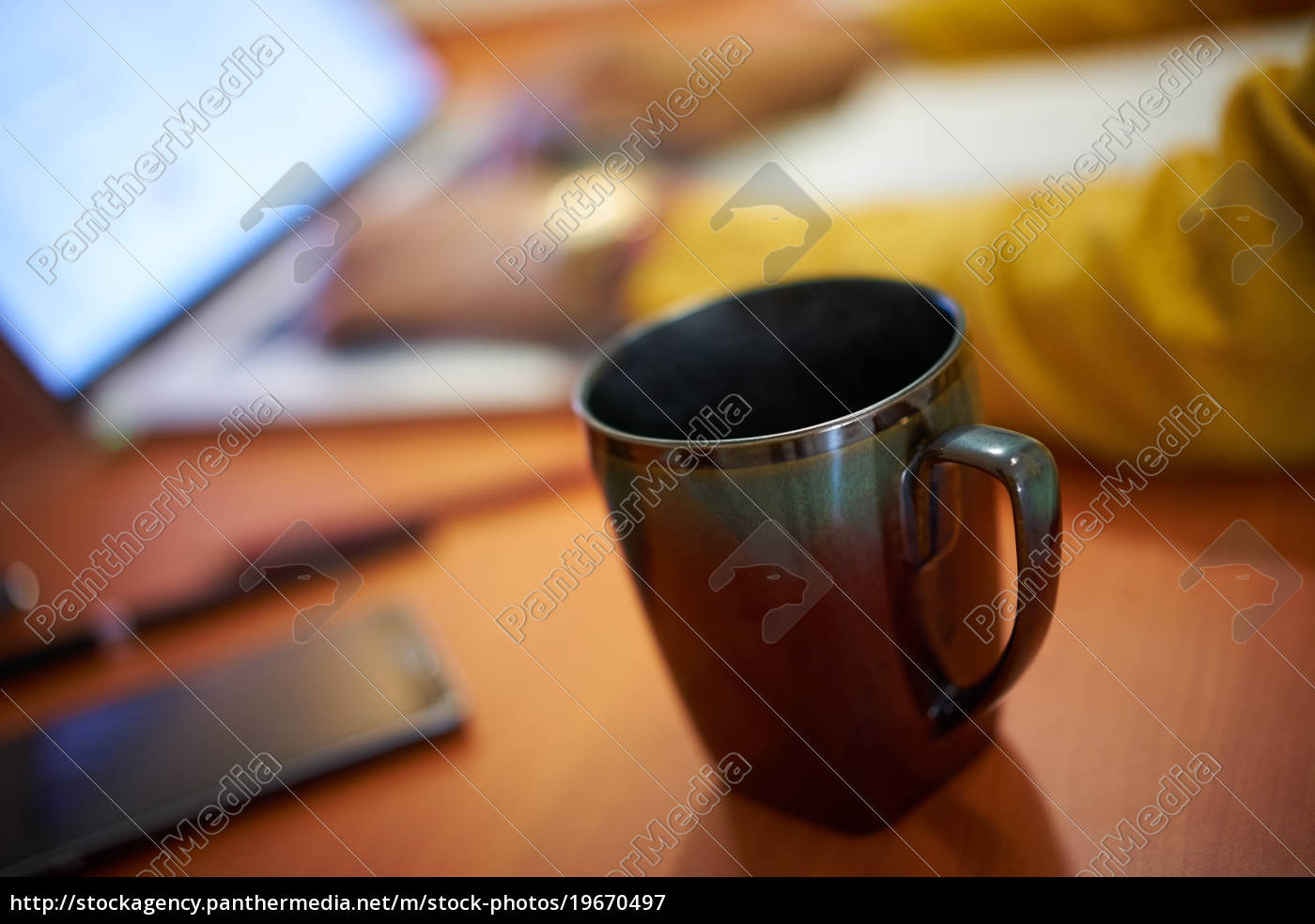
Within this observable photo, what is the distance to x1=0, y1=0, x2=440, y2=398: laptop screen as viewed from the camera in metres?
0.46

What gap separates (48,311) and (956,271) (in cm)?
42

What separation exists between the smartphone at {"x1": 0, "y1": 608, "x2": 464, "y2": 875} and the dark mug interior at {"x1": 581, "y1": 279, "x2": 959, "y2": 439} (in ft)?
0.50

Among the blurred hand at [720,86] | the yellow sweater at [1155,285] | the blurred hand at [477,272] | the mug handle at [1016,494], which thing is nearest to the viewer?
the mug handle at [1016,494]

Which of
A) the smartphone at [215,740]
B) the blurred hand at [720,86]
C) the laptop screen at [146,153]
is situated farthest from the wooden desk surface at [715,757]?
the blurred hand at [720,86]

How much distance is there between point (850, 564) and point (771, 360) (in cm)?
12

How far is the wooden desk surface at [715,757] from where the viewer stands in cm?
32

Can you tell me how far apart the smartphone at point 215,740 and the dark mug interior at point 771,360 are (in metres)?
0.15

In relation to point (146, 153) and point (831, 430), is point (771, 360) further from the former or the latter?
point (146, 153)

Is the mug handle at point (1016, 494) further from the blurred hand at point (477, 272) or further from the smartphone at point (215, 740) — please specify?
the blurred hand at point (477, 272)

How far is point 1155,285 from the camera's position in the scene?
0.42 m

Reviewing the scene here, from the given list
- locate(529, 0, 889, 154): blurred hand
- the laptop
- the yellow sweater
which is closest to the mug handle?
the yellow sweater

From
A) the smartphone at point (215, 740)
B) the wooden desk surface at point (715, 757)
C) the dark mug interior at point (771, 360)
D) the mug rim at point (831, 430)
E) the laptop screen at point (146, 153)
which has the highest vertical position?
the laptop screen at point (146, 153)
